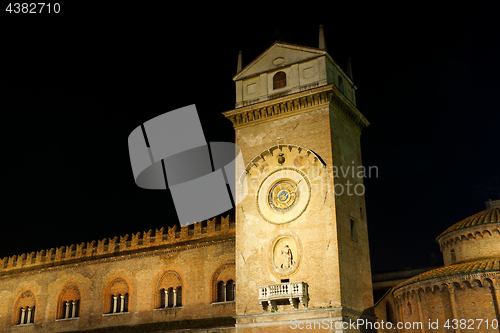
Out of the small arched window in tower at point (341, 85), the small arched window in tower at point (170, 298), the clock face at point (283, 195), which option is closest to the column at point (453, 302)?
the clock face at point (283, 195)

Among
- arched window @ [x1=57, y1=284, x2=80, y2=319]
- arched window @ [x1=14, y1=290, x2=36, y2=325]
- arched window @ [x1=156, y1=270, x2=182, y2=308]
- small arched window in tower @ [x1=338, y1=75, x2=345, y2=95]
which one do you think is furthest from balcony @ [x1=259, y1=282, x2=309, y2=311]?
arched window @ [x1=14, y1=290, x2=36, y2=325]

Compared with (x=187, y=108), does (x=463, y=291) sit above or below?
below

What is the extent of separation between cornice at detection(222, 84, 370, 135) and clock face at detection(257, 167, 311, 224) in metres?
3.11

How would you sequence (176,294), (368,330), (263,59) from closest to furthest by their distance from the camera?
1. (368,330)
2. (263,59)
3. (176,294)

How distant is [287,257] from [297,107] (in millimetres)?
7638

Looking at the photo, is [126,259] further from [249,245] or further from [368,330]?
[368,330]

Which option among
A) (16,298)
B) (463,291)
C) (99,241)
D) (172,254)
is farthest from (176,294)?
(463,291)

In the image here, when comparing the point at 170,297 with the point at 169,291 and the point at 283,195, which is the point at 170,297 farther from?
the point at 283,195

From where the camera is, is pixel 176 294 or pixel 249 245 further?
pixel 176 294

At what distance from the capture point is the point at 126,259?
34938 mm

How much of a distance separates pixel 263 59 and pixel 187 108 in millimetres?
7469

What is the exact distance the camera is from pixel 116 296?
34719 millimetres

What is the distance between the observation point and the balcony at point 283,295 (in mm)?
25375

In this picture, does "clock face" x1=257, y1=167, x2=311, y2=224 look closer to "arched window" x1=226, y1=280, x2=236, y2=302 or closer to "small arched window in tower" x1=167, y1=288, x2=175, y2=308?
"arched window" x1=226, y1=280, x2=236, y2=302
